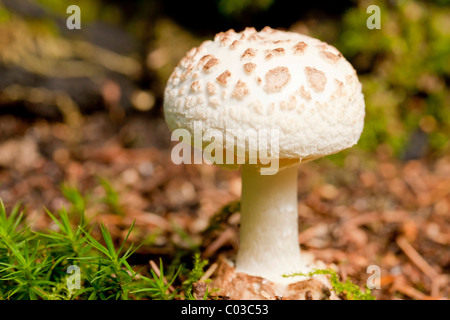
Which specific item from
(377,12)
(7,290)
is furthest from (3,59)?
(377,12)

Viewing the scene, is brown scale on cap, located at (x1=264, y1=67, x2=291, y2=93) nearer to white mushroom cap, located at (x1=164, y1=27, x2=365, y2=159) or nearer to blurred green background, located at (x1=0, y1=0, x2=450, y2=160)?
white mushroom cap, located at (x1=164, y1=27, x2=365, y2=159)

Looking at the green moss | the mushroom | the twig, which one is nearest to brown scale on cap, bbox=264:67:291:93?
the mushroom

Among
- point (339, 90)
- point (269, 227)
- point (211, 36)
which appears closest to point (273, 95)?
point (339, 90)

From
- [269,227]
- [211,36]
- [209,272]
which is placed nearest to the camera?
[269,227]

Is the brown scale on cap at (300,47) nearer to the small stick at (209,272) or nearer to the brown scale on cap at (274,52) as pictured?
the brown scale on cap at (274,52)

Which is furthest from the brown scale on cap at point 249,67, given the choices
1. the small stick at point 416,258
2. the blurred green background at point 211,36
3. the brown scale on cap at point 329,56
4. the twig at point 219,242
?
the blurred green background at point 211,36

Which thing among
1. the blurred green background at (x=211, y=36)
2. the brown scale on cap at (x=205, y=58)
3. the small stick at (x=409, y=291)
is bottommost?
the small stick at (x=409, y=291)

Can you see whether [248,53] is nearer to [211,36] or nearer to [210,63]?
[210,63]
